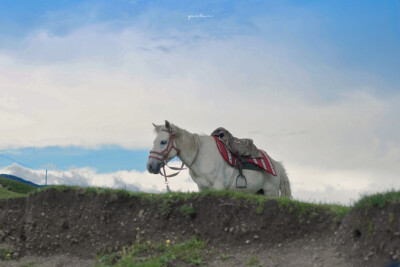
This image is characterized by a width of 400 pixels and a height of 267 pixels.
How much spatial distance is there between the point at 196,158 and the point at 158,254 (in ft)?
12.9

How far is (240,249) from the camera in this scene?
9.98 meters

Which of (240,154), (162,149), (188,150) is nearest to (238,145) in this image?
(240,154)

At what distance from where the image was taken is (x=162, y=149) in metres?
13.1

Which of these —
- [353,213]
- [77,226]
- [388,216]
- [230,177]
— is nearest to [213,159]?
[230,177]

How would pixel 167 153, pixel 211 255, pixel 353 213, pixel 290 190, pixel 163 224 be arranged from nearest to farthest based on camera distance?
pixel 353 213, pixel 211 255, pixel 163 224, pixel 167 153, pixel 290 190

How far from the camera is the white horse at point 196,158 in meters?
13.1

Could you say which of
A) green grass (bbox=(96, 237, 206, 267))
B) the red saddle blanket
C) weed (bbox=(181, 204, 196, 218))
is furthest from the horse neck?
green grass (bbox=(96, 237, 206, 267))

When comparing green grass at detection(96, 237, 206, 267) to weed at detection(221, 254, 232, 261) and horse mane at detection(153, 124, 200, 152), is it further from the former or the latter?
horse mane at detection(153, 124, 200, 152)

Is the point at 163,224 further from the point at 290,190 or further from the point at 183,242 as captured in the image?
the point at 290,190

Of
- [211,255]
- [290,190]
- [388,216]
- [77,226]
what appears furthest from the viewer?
[290,190]

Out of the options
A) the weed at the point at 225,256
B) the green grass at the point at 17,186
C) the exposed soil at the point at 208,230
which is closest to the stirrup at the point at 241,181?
the exposed soil at the point at 208,230

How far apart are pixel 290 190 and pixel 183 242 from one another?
6.37 m

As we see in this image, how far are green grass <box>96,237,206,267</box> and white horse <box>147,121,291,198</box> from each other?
296 centimetres

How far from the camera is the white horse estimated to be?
516 inches
